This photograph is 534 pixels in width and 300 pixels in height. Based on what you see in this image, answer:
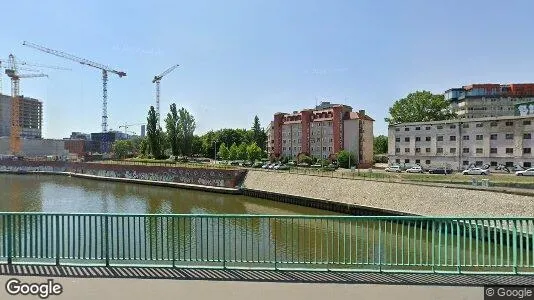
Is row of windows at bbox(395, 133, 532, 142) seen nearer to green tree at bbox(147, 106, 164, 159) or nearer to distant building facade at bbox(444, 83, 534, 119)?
distant building facade at bbox(444, 83, 534, 119)

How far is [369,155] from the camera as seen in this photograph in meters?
76.8

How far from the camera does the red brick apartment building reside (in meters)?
74.7

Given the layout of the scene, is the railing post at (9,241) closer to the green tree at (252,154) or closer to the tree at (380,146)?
the green tree at (252,154)

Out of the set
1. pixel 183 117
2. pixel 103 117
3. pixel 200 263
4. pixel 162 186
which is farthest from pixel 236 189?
pixel 103 117

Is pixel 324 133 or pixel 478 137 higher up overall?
pixel 324 133

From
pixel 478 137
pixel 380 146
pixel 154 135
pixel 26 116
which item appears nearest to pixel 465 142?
pixel 478 137

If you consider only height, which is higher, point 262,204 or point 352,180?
point 352,180

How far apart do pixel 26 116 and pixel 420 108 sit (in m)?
184

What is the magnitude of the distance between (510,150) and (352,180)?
1094 inches

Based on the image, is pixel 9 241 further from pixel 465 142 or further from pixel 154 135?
pixel 154 135

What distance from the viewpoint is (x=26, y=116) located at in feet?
594

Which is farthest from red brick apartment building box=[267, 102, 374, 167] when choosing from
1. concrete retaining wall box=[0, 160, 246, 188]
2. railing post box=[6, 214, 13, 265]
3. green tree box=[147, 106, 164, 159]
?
railing post box=[6, 214, 13, 265]

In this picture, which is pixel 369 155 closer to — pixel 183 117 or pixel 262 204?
pixel 183 117

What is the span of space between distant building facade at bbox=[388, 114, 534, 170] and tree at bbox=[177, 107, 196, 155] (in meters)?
36.9
